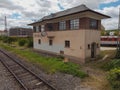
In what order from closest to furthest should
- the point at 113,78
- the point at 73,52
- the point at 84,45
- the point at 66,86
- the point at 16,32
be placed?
the point at 113,78
the point at 66,86
the point at 84,45
the point at 73,52
the point at 16,32

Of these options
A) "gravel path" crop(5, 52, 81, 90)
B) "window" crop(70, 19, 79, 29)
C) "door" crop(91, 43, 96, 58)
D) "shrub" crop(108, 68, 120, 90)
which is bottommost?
"gravel path" crop(5, 52, 81, 90)

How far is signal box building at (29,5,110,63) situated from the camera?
17727 millimetres

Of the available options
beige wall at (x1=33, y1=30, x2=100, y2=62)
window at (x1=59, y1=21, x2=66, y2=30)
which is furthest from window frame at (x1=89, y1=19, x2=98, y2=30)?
window at (x1=59, y1=21, x2=66, y2=30)

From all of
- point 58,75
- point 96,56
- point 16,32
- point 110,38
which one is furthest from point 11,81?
point 16,32

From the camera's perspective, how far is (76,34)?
61.1ft

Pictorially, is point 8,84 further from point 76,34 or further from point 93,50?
point 93,50

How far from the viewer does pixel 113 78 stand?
29.1ft

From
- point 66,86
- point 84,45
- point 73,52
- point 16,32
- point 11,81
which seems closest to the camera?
point 66,86

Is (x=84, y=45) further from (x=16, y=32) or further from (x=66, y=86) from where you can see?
(x=16, y=32)

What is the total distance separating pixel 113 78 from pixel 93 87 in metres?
1.66

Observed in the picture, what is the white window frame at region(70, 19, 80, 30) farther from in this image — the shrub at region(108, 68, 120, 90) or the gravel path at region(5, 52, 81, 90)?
the shrub at region(108, 68, 120, 90)

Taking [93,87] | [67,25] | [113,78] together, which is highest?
[67,25]

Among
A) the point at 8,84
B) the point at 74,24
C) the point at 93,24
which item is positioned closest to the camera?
the point at 8,84

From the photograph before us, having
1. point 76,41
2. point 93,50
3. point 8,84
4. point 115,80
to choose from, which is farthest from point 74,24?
point 8,84
